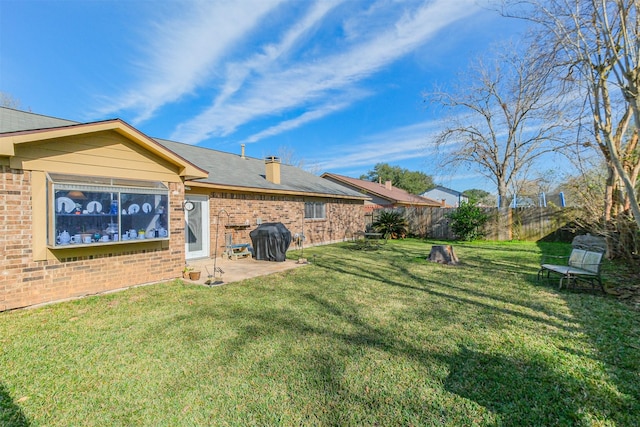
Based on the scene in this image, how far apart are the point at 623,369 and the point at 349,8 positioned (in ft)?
39.0

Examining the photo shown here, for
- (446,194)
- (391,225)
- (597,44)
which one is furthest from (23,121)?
(446,194)

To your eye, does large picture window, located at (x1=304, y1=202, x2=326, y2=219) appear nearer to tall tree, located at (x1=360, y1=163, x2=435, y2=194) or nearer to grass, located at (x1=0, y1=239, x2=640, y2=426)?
grass, located at (x1=0, y1=239, x2=640, y2=426)

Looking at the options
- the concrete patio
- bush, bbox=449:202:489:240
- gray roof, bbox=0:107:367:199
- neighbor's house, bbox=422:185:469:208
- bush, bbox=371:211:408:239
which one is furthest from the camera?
neighbor's house, bbox=422:185:469:208

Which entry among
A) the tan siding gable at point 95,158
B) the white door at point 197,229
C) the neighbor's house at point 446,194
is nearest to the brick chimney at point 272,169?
the white door at point 197,229

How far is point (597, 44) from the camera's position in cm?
566

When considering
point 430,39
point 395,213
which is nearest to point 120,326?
point 430,39

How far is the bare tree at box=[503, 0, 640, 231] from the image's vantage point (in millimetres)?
4762

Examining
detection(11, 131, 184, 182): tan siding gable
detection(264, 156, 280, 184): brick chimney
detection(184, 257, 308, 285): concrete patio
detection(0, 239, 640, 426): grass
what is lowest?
detection(0, 239, 640, 426): grass

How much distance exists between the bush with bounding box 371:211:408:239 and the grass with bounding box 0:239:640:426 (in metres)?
11.4

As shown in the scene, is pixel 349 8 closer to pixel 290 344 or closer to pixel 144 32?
pixel 144 32

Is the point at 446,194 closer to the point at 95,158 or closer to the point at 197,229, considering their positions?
the point at 197,229

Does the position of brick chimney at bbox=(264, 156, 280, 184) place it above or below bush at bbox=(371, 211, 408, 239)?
above

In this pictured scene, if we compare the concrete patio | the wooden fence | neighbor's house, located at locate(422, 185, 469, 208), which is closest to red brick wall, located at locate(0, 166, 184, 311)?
the concrete patio

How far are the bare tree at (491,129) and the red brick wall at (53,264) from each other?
19133 millimetres
